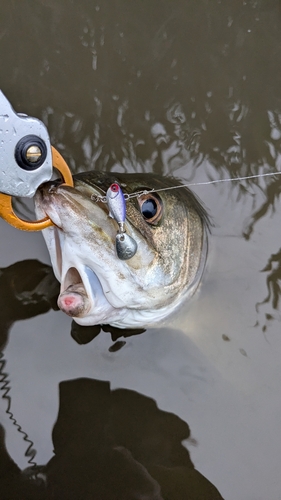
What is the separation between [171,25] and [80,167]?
1370mm

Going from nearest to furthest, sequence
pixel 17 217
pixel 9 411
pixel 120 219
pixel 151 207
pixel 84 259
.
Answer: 1. pixel 17 217
2. pixel 120 219
3. pixel 84 259
4. pixel 151 207
5. pixel 9 411

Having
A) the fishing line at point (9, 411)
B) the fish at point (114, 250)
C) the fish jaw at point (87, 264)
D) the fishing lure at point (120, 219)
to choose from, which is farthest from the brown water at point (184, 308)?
the fishing lure at point (120, 219)

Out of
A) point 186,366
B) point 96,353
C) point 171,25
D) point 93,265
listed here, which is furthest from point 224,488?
point 171,25

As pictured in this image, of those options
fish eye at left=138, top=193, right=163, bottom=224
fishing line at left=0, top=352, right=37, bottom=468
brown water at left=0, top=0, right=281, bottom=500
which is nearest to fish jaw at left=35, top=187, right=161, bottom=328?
fish eye at left=138, top=193, right=163, bottom=224

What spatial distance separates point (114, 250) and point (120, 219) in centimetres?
16

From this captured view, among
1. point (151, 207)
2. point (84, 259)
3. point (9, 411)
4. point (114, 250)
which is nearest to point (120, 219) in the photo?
point (114, 250)

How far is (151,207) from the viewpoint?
81.4 inches

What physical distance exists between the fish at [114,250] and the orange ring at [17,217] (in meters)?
0.04

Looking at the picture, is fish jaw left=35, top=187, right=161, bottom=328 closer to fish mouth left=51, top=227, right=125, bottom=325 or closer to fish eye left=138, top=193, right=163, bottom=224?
fish mouth left=51, top=227, right=125, bottom=325

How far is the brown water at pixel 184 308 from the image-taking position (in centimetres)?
226

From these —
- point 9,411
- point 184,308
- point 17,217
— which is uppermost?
point 17,217

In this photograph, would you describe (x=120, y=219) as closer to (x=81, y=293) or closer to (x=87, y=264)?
(x=87, y=264)

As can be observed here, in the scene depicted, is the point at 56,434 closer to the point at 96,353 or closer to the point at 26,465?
the point at 26,465

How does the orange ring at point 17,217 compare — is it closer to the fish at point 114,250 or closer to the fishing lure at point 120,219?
the fish at point 114,250
